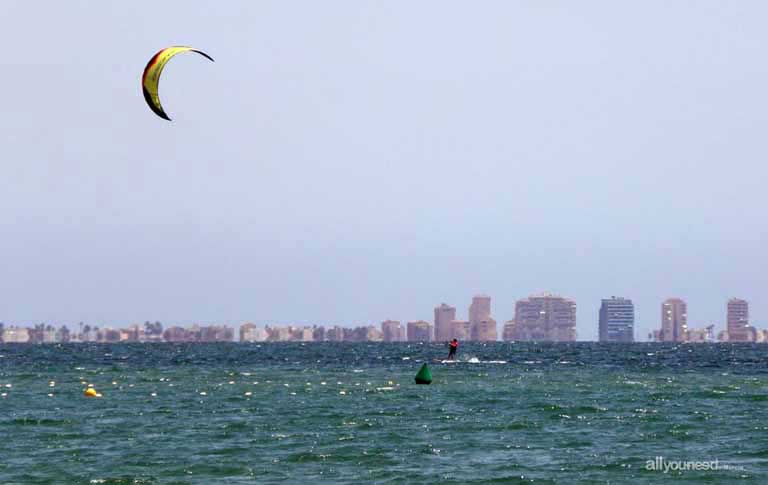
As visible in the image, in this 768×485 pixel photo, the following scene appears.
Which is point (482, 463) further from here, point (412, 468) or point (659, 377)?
point (659, 377)

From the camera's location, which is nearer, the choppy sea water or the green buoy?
the choppy sea water

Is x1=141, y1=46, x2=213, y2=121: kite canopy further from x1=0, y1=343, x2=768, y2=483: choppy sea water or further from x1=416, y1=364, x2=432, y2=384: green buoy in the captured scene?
x1=416, y1=364, x2=432, y2=384: green buoy

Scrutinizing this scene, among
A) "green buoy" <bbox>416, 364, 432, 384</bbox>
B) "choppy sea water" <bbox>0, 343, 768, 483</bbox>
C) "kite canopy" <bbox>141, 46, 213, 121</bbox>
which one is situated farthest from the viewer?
"green buoy" <bbox>416, 364, 432, 384</bbox>

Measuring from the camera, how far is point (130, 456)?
4422 centimetres

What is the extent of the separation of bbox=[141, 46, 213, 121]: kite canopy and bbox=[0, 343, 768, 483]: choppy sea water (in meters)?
13.0

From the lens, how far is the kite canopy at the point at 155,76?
173ft

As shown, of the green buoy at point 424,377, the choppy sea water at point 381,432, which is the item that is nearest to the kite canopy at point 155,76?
the choppy sea water at point 381,432

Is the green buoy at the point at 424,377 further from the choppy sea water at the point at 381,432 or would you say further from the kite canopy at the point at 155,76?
the kite canopy at the point at 155,76

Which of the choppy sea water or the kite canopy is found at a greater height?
the kite canopy

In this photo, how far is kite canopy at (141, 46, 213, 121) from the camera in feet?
173

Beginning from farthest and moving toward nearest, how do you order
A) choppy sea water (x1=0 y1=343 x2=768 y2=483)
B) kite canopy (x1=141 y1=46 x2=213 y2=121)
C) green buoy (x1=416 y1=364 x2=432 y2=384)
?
green buoy (x1=416 y1=364 x2=432 y2=384) < kite canopy (x1=141 y1=46 x2=213 y2=121) < choppy sea water (x1=0 y1=343 x2=768 y2=483)

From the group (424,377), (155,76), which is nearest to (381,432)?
(155,76)

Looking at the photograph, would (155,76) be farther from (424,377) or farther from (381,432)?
(424,377)

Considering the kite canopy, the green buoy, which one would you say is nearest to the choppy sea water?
the green buoy
